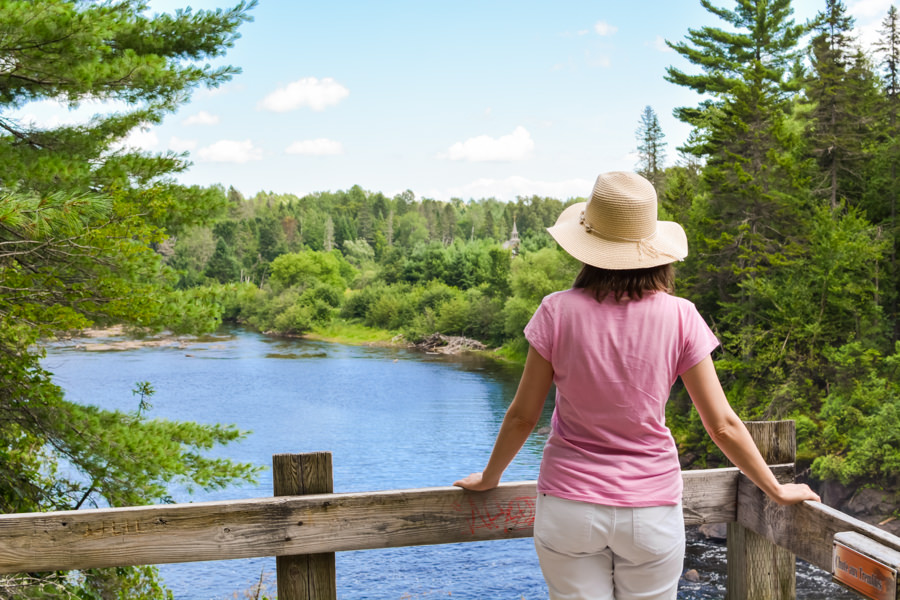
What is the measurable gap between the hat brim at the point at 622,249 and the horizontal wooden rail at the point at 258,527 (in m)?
0.58

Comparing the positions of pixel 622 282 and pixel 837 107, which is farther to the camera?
pixel 837 107

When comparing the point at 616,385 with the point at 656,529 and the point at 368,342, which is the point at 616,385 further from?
the point at 368,342

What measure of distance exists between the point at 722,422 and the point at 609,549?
32 cm

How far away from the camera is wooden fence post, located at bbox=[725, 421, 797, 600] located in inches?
74.0

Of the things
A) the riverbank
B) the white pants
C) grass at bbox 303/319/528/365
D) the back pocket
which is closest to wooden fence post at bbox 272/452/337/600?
the white pants

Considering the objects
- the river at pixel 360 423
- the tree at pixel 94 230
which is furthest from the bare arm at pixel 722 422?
the river at pixel 360 423

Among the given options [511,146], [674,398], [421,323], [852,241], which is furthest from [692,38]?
[511,146]

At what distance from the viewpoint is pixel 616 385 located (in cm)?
146

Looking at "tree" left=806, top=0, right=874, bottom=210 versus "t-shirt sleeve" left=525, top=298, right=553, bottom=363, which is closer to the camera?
"t-shirt sleeve" left=525, top=298, right=553, bottom=363

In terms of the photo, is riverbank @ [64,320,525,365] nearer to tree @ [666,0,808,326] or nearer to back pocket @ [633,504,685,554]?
tree @ [666,0,808,326]

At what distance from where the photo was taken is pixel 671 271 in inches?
61.7

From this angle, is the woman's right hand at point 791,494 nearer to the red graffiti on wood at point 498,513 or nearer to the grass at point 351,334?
the red graffiti on wood at point 498,513

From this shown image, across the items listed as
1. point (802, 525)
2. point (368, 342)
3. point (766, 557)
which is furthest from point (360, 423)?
point (802, 525)

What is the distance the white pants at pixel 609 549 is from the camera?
1.43 m
